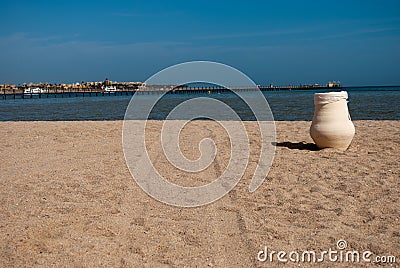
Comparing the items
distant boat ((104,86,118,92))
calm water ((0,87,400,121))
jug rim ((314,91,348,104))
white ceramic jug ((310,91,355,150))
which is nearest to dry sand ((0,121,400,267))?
white ceramic jug ((310,91,355,150))

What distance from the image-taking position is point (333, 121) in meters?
7.07

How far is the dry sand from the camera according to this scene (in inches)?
130

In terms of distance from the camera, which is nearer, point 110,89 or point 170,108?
point 170,108

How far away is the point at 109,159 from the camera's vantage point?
710 cm

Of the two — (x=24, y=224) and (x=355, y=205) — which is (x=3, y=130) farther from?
(x=355, y=205)

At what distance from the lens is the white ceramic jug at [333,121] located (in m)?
6.96

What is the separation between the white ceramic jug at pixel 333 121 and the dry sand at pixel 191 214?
11.3 inches

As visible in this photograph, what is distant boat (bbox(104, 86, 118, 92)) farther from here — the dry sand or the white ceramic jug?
the dry sand

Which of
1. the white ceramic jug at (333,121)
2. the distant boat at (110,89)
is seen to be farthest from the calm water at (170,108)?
the distant boat at (110,89)

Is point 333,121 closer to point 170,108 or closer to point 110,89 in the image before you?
point 170,108

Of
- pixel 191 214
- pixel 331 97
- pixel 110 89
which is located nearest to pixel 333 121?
pixel 331 97

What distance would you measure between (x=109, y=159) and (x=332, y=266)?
4.75 meters

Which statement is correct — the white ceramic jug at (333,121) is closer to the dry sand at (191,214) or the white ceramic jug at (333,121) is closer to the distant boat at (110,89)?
the dry sand at (191,214)

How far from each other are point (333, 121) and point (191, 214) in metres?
3.80
